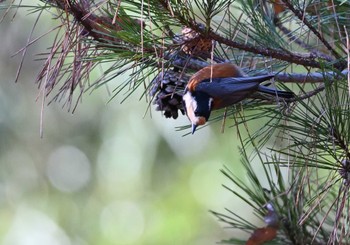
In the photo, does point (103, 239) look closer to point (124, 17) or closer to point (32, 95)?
point (32, 95)

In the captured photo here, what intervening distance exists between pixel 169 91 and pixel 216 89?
0.11m

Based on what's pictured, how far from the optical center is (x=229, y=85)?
94 centimetres

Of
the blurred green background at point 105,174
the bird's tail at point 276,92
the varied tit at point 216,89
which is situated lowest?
the blurred green background at point 105,174

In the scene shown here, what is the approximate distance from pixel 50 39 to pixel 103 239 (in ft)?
3.09

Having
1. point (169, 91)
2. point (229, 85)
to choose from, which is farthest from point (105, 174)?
point (229, 85)

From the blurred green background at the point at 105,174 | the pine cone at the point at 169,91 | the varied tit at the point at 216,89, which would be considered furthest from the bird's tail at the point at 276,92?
the blurred green background at the point at 105,174

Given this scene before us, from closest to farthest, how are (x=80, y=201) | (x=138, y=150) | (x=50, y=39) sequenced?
(x=50, y=39)
(x=138, y=150)
(x=80, y=201)

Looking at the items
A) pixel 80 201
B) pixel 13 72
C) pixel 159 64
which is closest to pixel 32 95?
pixel 13 72

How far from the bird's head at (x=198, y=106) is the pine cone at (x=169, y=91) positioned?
41 millimetres

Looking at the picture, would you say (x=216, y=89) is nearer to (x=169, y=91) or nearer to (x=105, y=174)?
(x=169, y=91)

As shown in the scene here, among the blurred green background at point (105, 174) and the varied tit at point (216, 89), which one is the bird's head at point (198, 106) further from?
the blurred green background at point (105, 174)

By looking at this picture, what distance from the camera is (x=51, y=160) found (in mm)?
3291

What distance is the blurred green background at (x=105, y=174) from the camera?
3119 mm

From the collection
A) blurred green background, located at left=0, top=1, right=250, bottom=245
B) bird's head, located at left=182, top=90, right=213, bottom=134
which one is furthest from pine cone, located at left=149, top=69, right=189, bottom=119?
blurred green background, located at left=0, top=1, right=250, bottom=245
